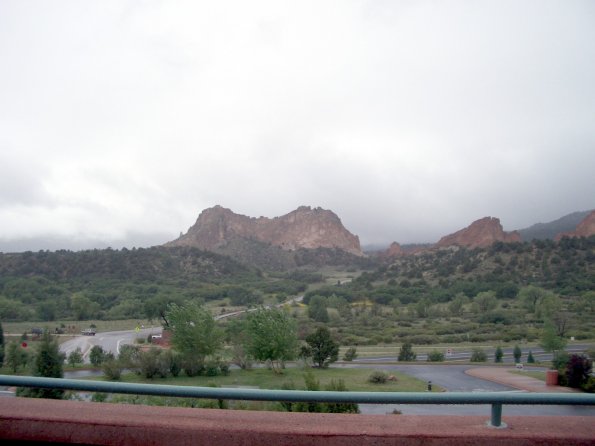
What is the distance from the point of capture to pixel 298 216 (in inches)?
4966

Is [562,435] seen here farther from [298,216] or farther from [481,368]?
[298,216]

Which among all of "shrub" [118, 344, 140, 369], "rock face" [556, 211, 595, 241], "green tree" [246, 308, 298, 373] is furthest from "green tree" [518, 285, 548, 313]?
"shrub" [118, 344, 140, 369]

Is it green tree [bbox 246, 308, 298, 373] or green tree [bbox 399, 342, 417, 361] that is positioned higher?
green tree [bbox 246, 308, 298, 373]

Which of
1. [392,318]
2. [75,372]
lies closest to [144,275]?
[392,318]

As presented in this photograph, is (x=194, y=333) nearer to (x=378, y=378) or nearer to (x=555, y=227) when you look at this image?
(x=378, y=378)

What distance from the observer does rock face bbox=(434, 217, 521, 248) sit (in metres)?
69.6

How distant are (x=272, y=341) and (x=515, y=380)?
8664mm

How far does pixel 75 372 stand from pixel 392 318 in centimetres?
2437

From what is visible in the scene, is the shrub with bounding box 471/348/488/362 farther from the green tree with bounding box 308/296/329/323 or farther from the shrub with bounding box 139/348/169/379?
the green tree with bounding box 308/296/329/323

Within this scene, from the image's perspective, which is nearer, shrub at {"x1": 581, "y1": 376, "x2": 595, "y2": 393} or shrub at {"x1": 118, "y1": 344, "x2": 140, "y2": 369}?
shrub at {"x1": 581, "y1": 376, "x2": 595, "y2": 393}

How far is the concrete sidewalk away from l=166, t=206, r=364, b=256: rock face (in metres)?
82.1

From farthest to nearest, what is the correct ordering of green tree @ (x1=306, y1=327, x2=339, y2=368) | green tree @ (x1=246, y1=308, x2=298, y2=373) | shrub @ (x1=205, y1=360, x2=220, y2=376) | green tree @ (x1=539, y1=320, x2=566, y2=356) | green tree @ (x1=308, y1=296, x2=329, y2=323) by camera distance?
green tree @ (x1=308, y1=296, x2=329, y2=323) → green tree @ (x1=306, y1=327, x2=339, y2=368) → green tree @ (x1=246, y1=308, x2=298, y2=373) → green tree @ (x1=539, y1=320, x2=566, y2=356) → shrub @ (x1=205, y1=360, x2=220, y2=376)

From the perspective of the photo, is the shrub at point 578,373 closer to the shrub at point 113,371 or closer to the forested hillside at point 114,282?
the shrub at point 113,371

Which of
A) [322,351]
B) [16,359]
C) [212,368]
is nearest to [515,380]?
[322,351]
